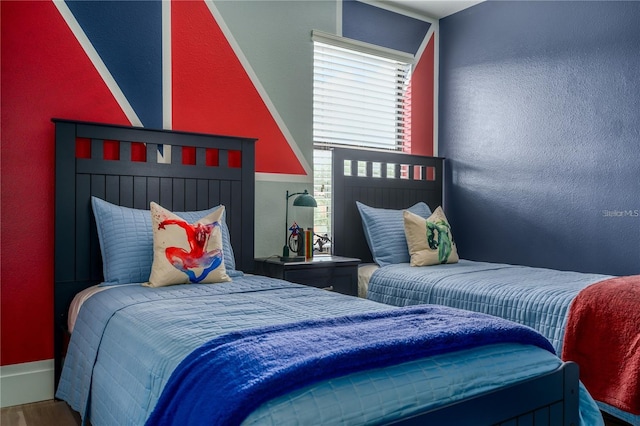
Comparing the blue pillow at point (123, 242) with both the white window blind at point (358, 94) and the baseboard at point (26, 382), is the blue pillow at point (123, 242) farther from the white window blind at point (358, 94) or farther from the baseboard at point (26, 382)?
the white window blind at point (358, 94)

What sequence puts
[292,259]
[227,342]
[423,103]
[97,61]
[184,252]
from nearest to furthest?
[227,342] < [184,252] < [97,61] < [292,259] < [423,103]

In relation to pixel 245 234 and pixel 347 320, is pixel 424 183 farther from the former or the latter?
pixel 347 320

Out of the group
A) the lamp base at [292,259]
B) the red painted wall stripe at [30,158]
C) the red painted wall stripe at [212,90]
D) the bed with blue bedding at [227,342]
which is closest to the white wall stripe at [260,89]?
the red painted wall stripe at [212,90]

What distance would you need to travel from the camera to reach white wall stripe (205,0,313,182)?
10.2 ft

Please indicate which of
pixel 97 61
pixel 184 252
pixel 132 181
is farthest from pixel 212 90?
pixel 184 252

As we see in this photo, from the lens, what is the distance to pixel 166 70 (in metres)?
2.92

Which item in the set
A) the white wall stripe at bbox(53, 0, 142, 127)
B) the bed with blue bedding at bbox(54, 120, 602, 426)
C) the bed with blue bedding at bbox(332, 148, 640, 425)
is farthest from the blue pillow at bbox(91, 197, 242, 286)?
the bed with blue bedding at bbox(332, 148, 640, 425)

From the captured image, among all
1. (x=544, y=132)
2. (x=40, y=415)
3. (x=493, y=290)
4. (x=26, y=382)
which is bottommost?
(x=40, y=415)

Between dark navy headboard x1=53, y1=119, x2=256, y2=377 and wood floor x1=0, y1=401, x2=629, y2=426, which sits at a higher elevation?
dark navy headboard x1=53, y1=119, x2=256, y2=377

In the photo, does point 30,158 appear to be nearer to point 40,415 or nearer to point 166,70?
point 166,70

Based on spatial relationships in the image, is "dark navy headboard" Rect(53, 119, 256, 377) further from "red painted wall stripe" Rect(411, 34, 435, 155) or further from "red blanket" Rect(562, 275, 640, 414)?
"red blanket" Rect(562, 275, 640, 414)

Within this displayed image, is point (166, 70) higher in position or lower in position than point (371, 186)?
higher

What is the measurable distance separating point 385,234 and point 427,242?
0.94 ft

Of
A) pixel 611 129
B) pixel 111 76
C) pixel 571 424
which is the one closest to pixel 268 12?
pixel 111 76
